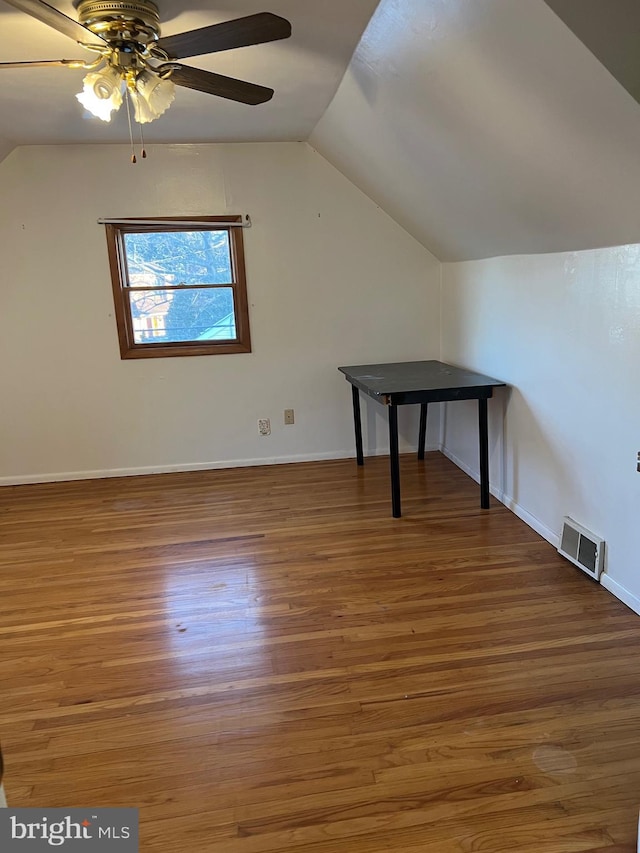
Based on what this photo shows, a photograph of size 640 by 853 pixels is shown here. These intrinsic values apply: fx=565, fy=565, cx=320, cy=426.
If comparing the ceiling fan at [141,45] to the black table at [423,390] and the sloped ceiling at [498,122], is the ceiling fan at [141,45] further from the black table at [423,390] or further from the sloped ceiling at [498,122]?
the black table at [423,390]

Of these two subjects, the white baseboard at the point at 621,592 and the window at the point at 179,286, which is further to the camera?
the window at the point at 179,286

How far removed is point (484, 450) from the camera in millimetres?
3184

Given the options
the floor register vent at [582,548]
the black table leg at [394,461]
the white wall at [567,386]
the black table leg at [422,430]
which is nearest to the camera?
the white wall at [567,386]

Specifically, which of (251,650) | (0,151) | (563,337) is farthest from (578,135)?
(0,151)

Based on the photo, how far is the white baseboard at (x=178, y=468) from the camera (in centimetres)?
408

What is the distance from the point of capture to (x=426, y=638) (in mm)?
2129

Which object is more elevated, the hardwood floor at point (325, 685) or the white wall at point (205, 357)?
the white wall at point (205, 357)

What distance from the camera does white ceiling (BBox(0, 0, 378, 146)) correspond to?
1.98 meters

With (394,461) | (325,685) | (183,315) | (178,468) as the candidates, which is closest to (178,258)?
(183,315)

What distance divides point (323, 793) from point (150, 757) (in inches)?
20.5

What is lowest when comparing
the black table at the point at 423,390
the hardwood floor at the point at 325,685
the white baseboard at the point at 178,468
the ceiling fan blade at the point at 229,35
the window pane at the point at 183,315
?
the hardwood floor at the point at 325,685

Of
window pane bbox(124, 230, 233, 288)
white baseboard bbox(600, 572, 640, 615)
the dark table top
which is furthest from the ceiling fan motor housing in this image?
white baseboard bbox(600, 572, 640, 615)

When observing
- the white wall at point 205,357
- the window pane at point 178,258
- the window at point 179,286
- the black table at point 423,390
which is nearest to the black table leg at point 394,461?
the black table at point 423,390

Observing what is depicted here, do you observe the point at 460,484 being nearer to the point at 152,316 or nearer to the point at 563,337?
the point at 563,337
